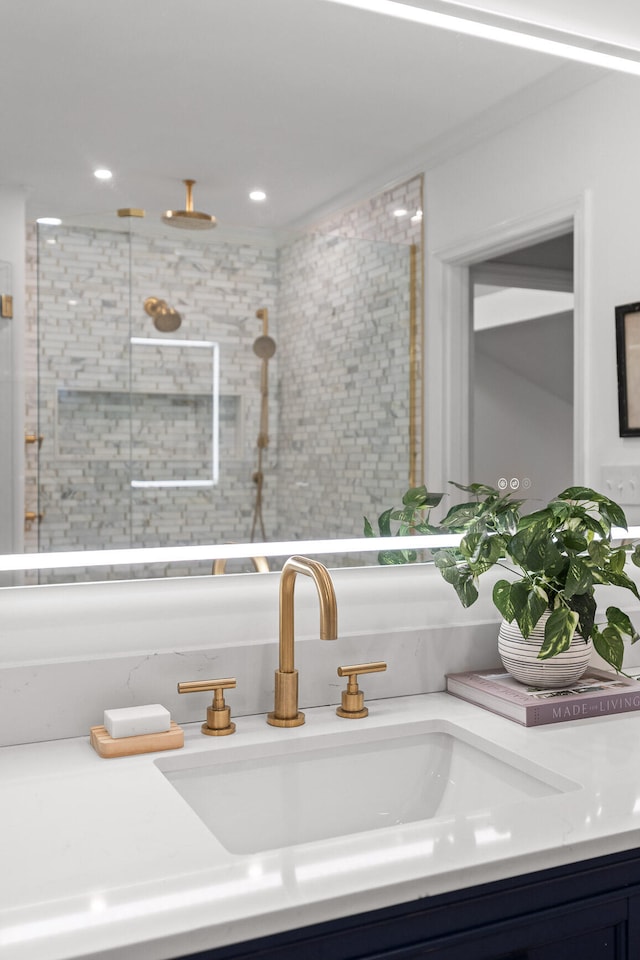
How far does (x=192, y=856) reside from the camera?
34.5 inches

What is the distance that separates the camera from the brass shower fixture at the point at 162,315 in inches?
52.1

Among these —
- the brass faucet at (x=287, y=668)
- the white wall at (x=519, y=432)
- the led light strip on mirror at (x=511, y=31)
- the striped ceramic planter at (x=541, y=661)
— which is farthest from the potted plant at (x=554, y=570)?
the led light strip on mirror at (x=511, y=31)

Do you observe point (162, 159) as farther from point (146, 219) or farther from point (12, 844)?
point (12, 844)

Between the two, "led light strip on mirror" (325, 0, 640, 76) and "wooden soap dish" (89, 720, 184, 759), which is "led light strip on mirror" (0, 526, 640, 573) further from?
"led light strip on mirror" (325, 0, 640, 76)

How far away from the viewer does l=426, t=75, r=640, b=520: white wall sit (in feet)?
5.15

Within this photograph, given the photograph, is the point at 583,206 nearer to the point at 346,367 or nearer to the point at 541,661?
the point at 346,367

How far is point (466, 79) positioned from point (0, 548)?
3.81ft

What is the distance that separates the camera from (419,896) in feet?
2.74

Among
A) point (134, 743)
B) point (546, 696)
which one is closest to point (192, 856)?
point (134, 743)

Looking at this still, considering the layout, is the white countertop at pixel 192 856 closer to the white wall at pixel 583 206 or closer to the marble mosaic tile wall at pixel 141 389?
the marble mosaic tile wall at pixel 141 389

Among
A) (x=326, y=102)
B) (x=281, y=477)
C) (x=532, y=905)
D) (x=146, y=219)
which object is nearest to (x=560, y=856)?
(x=532, y=905)

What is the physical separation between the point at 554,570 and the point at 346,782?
0.46 metres

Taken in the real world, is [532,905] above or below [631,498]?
below

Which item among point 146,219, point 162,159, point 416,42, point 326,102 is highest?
point 416,42
